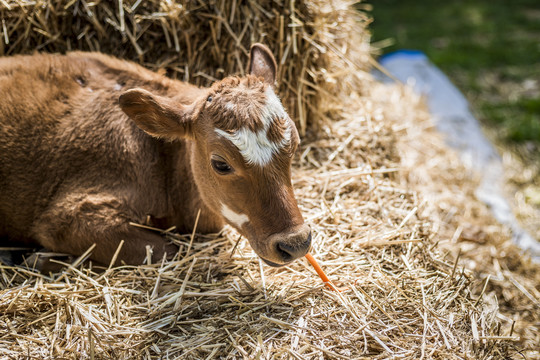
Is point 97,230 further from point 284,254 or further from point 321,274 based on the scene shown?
point 321,274

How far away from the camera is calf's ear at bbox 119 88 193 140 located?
113 inches

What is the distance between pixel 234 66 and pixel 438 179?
2773 millimetres

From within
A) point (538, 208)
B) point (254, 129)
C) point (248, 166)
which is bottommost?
point (538, 208)

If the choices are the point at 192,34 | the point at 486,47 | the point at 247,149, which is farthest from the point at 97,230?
the point at 486,47

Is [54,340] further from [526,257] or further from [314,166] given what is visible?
[526,257]

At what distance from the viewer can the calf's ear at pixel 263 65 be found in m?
3.29

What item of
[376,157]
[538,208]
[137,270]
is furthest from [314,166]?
[538,208]

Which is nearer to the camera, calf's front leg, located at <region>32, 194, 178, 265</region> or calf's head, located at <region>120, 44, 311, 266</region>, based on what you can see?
calf's head, located at <region>120, 44, 311, 266</region>

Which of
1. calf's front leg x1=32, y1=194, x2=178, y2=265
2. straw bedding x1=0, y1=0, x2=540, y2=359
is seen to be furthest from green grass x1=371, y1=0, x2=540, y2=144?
calf's front leg x1=32, y1=194, x2=178, y2=265

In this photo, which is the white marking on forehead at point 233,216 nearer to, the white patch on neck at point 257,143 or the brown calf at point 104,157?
the brown calf at point 104,157

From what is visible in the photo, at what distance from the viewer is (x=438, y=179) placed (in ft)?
18.0

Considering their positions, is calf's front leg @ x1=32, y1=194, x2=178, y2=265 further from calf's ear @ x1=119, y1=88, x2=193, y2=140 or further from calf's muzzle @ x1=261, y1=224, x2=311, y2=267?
calf's muzzle @ x1=261, y1=224, x2=311, y2=267

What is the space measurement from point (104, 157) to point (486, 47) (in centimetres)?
887

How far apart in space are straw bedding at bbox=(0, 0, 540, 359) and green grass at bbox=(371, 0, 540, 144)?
92.2 inches
